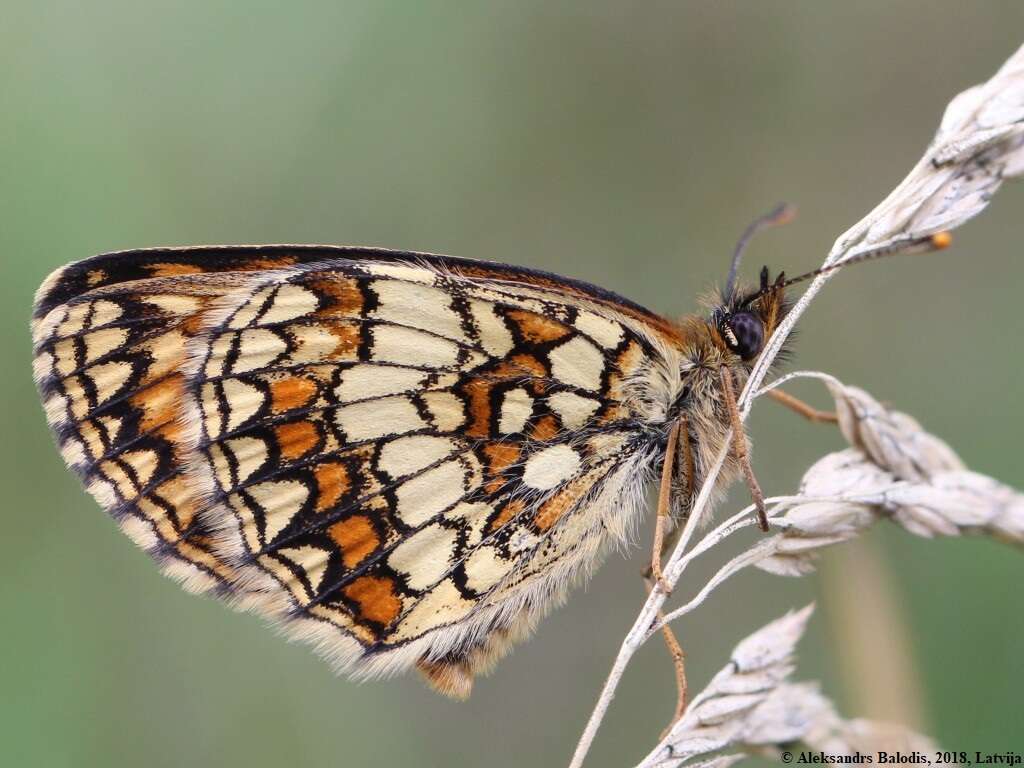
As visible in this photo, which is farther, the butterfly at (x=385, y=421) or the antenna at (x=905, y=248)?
the butterfly at (x=385, y=421)

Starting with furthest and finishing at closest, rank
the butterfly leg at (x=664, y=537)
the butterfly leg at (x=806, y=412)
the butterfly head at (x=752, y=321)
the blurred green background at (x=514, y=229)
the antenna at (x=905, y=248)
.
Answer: the blurred green background at (x=514, y=229), the butterfly leg at (x=806, y=412), the butterfly head at (x=752, y=321), the butterfly leg at (x=664, y=537), the antenna at (x=905, y=248)

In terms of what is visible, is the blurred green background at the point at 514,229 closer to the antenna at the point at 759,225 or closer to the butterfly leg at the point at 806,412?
the butterfly leg at the point at 806,412

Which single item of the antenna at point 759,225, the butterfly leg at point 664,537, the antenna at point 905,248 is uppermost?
the antenna at point 759,225

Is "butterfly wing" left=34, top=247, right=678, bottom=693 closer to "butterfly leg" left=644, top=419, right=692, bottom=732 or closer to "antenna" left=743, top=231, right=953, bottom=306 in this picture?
"butterfly leg" left=644, top=419, right=692, bottom=732

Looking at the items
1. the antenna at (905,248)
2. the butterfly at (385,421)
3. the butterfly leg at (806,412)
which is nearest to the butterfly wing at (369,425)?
the butterfly at (385,421)

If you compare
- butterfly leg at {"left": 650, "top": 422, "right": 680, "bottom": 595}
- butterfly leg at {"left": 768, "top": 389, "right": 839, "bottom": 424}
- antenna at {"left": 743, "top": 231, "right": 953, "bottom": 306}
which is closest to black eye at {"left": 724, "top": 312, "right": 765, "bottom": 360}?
butterfly leg at {"left": 768, "top": 389, "right": 839, "bottom": 424}

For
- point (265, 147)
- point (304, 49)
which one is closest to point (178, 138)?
point (265, 147)

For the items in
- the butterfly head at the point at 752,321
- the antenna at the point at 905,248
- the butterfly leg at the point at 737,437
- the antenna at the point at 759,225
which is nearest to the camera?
the antenna at the point at 905,248
